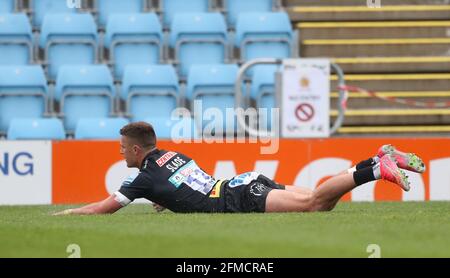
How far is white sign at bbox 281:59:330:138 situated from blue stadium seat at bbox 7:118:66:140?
3114 millimetres

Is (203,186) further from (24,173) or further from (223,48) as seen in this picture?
(223,48)

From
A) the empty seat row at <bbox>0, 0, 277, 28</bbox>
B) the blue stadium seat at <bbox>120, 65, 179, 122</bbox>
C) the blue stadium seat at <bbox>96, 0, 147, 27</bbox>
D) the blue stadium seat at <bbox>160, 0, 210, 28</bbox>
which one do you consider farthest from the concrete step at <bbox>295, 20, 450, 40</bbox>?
the blue stadium seat at <bbox>120, 65, 179, 122</bbox>

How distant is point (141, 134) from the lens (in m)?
Answer: 12.0

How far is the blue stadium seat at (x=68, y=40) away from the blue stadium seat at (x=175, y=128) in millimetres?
2265

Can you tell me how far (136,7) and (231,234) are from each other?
10.9m

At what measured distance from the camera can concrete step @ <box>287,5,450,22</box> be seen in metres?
20.6

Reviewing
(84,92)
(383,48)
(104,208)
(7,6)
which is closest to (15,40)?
(7,6)

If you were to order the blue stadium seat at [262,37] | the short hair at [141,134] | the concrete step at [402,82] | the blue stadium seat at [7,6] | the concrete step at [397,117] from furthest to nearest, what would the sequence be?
the blue stadium seat at [7,6], the concrete step at [402,82], the blue stadium seat at [262,37], the concrete step at [397,117], the short hair at [141,134]

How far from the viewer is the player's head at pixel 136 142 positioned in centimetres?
1202

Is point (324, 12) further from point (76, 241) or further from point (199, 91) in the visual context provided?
point (76, 241)

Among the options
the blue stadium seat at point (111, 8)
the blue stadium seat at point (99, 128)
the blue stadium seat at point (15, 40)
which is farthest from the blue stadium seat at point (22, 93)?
the blue stadium seat at point (111, 8)

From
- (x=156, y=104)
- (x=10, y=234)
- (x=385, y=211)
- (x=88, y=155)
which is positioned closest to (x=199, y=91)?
(x=156, y=104)

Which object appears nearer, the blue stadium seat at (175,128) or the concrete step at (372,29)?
the blue stadium seat at (175,128)

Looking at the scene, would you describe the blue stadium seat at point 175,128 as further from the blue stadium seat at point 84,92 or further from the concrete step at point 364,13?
the concrete step at point 364,13
